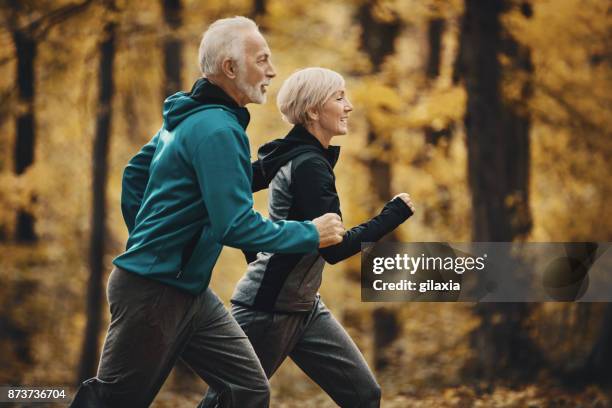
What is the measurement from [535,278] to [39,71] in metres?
7.38

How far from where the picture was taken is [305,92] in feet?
12.7

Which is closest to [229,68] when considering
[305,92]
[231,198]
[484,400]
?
[305,92]

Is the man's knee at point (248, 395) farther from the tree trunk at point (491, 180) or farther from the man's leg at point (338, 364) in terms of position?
the tree trunk at point (491, 180)

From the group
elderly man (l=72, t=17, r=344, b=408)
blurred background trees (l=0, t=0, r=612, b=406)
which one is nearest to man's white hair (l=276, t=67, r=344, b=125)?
elderly man (l=72, t=17, r=344, b=408)

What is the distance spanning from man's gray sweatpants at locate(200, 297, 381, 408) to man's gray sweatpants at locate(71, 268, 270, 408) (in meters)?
0.33

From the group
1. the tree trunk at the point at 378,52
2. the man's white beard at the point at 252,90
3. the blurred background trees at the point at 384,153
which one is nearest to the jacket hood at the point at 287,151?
the man's white beard at the point at 252,90

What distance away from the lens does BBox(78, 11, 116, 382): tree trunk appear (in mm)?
10680

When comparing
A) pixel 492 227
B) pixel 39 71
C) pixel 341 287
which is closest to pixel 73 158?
pixel 39 71

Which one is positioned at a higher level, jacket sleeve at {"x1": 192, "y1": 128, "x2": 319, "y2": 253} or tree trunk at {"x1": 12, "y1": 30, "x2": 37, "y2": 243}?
tree trunk at {"x1": 12, "y1": 30, "x2": 37, "y2": 243}

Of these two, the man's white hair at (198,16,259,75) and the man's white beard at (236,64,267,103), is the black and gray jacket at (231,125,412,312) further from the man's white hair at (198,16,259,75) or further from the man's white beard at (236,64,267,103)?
the man's white hair at (198,16,259,75)

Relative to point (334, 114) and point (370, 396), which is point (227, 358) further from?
point (334, 114)

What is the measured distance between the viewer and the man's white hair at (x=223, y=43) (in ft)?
11.3

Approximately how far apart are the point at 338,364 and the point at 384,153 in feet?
27.4

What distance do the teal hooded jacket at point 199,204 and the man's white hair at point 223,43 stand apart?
8 centimetres
